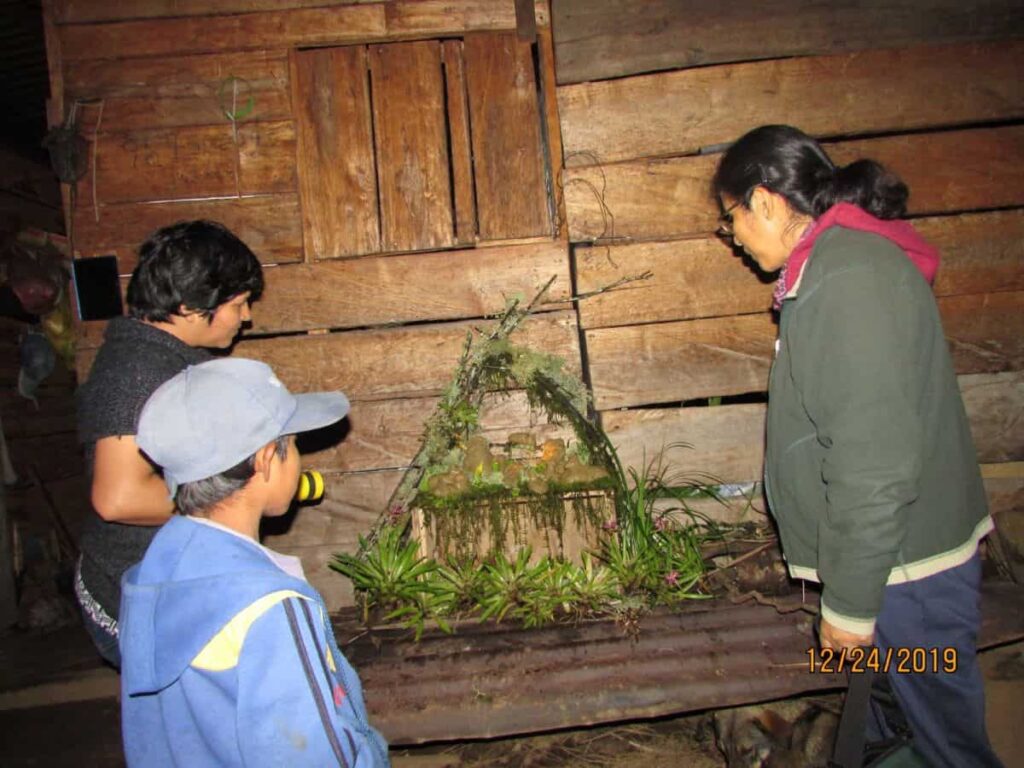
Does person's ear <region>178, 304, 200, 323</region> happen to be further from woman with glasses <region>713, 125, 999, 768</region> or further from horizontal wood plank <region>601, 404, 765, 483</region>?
horizontal wood plank <region>601, 404, 765, 483</region>

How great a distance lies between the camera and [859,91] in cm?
348

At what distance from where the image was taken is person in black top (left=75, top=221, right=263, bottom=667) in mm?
1839

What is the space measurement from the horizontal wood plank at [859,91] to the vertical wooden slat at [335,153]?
1.28 meters

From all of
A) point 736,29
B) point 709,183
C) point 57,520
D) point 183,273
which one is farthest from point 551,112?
point 57,520

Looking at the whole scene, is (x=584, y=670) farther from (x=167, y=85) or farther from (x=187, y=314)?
(x=167, y=85)

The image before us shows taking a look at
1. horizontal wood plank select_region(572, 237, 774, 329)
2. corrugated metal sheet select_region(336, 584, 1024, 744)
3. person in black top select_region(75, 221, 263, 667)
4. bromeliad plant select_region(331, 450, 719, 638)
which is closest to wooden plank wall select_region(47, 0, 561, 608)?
horizontal wood plank select_region(572, 237, 774, 329)

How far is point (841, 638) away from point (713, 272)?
2309mm

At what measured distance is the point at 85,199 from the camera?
11.6 ft

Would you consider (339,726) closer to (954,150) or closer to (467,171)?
(467,171)

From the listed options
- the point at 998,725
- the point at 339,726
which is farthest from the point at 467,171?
the point at 998,725

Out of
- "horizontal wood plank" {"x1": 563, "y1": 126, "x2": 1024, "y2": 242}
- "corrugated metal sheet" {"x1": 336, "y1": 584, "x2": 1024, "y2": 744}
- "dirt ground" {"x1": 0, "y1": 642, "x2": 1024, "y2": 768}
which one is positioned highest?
"horizontal wood plank" {"x1": 563, "y1": 126, "x2": 1024, "y2": 242}

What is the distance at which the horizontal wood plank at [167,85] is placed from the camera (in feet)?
11.5

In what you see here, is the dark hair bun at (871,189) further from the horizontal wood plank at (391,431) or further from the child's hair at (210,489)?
the horizontal wood plank at (391,431)

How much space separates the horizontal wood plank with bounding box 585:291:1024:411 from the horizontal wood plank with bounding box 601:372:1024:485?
0.10 m
